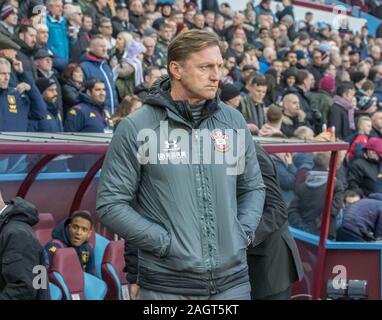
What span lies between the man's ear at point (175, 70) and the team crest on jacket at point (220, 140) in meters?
0.27

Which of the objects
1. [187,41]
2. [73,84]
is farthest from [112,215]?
[73,84]

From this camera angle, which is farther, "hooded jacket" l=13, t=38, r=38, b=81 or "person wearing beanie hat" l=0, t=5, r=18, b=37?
"person wearing beanie hat" l=0, t=5, r=18, b=37

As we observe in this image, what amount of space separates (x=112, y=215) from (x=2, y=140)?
1.94 metres

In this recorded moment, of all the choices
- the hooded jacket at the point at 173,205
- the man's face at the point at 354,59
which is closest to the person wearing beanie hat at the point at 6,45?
the hooded jacket at the point at 173,205

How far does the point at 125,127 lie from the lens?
390 cm

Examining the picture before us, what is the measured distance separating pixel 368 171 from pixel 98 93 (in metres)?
3.08

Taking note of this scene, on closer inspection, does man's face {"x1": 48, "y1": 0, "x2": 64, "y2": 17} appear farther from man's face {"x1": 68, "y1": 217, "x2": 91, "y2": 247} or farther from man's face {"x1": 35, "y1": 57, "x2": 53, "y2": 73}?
man's face {"x1": 68, "y1": 217, "x2": 91, "y2": 247}

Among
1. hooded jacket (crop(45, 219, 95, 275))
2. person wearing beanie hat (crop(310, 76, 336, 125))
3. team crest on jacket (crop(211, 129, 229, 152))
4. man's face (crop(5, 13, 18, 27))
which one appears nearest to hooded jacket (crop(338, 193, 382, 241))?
hooded jacket (crop(45, 219, 95, 275))

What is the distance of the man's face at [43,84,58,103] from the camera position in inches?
376

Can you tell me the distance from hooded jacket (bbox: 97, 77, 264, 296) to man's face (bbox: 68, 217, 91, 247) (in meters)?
2.79

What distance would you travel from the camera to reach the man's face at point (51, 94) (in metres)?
9.54

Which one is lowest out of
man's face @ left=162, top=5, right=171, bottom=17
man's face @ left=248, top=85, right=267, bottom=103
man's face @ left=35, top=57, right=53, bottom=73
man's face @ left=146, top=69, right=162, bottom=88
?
man's face @ left=248, top=85, right=267, bottom=103

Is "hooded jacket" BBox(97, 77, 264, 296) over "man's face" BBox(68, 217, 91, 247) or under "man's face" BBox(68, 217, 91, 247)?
over

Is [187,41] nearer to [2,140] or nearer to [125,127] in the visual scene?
[125,127]
